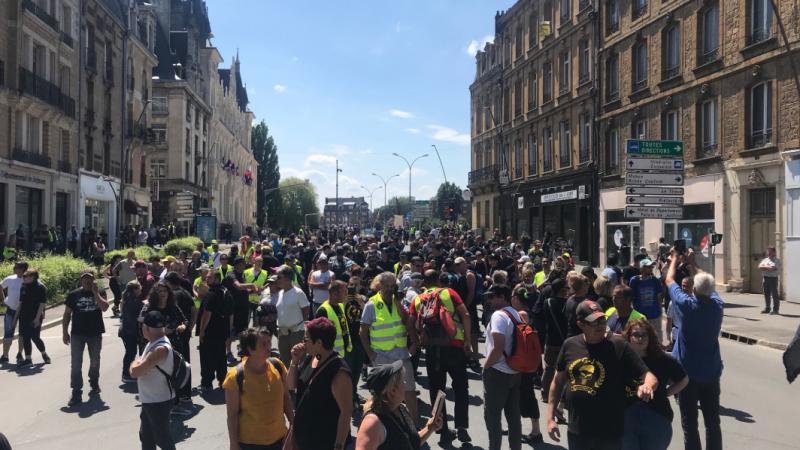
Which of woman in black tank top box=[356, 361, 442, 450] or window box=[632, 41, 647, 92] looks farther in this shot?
window box=[632, 41, 647, 92]

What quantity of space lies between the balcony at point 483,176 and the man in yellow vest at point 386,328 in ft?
126

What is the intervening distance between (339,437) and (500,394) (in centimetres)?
207

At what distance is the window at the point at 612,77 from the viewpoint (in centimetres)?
2883

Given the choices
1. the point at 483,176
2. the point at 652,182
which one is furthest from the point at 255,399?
the point at 483,176

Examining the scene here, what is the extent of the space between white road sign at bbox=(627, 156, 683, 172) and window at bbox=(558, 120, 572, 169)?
54.3ft

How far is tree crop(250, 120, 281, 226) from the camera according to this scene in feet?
291

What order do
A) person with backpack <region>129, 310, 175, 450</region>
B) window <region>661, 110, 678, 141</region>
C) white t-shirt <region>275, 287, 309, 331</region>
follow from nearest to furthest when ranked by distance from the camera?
person with backpack <region>129, 310, 175, 450</region>, white t-shirt <region>275, 287, 309, 331</region>, window <region>661, 110, 678, 141</region>

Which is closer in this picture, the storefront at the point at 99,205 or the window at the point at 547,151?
the storefront at the point at 99,205

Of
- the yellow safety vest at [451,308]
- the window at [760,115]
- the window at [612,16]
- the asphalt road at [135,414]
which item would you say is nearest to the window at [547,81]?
the window at [612,16]

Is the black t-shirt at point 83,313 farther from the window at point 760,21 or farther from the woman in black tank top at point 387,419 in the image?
the window at point 760,21

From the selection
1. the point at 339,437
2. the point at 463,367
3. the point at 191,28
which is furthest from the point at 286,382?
the point at 191,28

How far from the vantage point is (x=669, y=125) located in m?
24.9

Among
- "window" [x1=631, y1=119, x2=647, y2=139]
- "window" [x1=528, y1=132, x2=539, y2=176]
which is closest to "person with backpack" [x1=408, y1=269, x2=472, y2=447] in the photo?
"window" [x1=631, y1=119, x2=647, y2=139]

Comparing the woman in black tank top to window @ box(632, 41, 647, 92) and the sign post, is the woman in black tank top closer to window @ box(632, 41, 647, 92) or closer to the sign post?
the sign post
